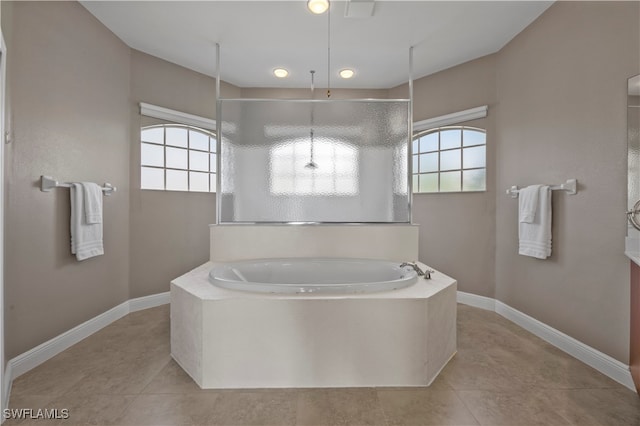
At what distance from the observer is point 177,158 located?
3244 millimetres

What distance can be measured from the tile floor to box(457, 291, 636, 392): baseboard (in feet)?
0.18

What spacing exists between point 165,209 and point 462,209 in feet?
9.64

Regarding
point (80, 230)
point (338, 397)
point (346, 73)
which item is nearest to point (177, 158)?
point (80, 230)

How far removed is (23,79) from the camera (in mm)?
1868

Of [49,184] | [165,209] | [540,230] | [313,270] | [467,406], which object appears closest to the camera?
[467,406]

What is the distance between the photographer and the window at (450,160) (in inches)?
123

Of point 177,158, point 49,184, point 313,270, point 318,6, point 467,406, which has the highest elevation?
point 318,6

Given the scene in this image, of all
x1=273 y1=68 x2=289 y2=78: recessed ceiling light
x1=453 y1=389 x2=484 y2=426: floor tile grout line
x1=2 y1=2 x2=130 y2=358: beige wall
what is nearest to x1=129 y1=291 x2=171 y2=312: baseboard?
x1=2 y1=2 x2=130 y2=358: beige wall

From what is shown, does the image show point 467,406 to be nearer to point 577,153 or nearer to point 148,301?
point 577,153

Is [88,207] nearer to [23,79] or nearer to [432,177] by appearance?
[23,79]

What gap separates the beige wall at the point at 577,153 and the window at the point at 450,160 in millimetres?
364

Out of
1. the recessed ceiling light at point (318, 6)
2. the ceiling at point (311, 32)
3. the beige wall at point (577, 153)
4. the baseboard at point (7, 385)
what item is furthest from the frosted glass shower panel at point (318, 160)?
the baseboard at point (7, 385)

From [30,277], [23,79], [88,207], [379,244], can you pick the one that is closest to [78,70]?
[23,79]

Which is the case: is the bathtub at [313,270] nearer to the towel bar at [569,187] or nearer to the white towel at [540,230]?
the white towel at [540,230]
